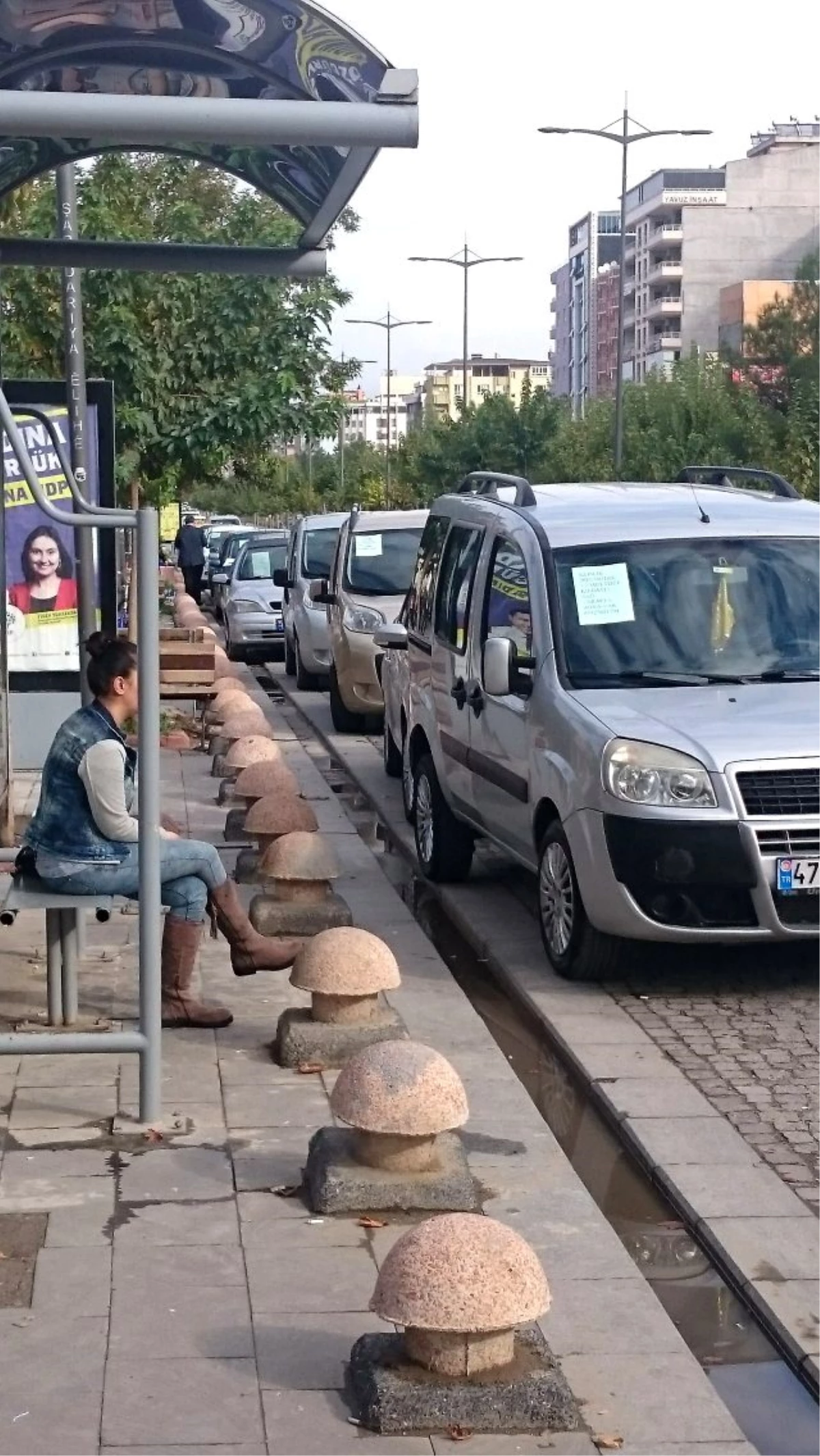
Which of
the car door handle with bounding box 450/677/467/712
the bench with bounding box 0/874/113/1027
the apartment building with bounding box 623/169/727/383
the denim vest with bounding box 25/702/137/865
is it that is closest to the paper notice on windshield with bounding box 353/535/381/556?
the car door handle with bounding box 450/677/467/712

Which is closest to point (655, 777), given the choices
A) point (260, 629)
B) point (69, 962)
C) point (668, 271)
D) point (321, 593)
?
point (69, 962)

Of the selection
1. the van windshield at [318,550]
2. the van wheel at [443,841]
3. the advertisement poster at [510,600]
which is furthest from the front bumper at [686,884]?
the van windshield at [318,550]

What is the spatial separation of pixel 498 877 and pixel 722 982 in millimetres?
2778

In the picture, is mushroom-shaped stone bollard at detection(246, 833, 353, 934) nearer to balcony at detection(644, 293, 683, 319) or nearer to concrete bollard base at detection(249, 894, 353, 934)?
concrete bollard base at detection(249, 894, 353, 934)

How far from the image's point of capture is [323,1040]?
707 cm

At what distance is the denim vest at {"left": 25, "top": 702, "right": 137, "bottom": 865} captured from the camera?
7.07 m

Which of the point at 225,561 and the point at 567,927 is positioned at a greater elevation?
the point at 567,927

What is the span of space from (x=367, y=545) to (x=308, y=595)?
285 centimetres

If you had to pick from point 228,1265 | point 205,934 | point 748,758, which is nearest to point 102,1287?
point 228,1265

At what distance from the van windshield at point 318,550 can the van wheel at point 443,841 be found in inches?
490

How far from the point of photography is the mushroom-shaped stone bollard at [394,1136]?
18.2 feet

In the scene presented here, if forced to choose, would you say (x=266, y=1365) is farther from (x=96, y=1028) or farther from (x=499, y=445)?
(x=499, y=445)

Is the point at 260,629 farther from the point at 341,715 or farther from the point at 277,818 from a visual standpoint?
the point at 277,818

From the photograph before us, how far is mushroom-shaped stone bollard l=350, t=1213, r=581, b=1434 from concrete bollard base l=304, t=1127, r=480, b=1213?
1.13 meters
